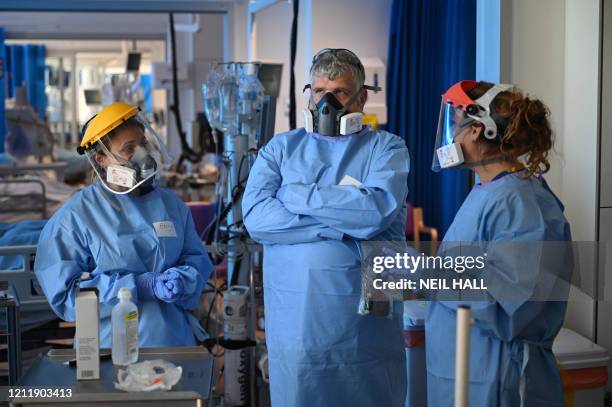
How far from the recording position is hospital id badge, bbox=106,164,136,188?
243cm

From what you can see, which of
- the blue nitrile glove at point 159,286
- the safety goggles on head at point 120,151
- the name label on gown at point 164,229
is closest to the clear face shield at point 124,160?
the safety goggles on head at point 120,151

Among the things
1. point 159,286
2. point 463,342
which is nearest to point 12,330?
point 159,286

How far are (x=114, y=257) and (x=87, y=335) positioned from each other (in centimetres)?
54

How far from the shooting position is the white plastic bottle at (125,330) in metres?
1.90

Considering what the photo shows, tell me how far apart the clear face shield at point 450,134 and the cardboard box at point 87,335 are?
1022 mm

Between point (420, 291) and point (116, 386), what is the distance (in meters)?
0.81

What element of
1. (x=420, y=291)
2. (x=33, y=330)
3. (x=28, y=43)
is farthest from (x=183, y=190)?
(x=28, y=43)

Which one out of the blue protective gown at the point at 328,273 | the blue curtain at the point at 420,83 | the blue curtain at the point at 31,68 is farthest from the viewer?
the blue curtain at the point at 31,68

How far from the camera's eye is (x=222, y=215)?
3557 millimetres

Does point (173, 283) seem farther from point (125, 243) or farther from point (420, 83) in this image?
point (420, 83)

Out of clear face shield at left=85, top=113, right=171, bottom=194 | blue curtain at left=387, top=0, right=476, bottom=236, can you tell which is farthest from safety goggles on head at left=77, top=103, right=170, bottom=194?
blue curtain at left=387, top=0, right=476, bottom=236

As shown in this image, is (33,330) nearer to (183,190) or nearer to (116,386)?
(116,386)

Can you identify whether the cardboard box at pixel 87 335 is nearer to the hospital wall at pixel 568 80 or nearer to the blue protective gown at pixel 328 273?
the blue protective gown at pixel 328 273

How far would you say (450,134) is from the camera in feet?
7.38
